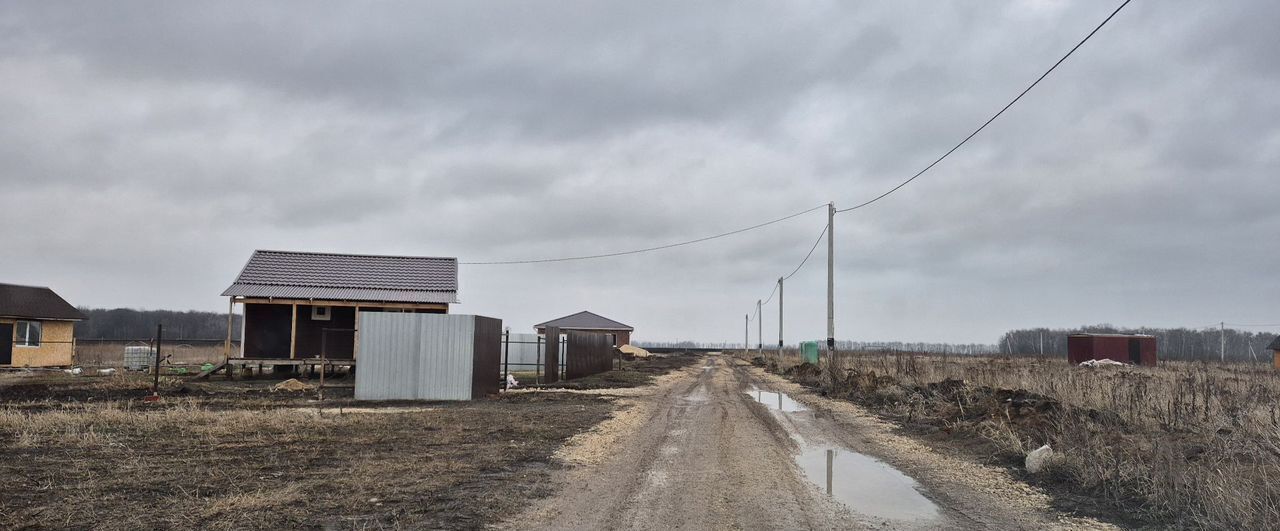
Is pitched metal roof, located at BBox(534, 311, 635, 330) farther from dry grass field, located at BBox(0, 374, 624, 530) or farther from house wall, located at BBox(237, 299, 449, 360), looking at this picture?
dry grass field, located at BBox(0, 374, 624, 530)

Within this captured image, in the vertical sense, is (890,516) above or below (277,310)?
below

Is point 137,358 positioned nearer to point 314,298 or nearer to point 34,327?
point 34,327

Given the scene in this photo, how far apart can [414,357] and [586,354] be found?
13238 mm

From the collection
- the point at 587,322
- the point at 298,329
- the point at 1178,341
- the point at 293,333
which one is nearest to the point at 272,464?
the point at 293,333

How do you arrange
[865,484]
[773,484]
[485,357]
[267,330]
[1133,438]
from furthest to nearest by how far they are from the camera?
[267,330] < [485,357] < [1133,438] < [865,484] < [773,484]

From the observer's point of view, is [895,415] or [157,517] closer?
[157,517]

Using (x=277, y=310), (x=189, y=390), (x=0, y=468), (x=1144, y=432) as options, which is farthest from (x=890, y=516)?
(x=277, y=310)

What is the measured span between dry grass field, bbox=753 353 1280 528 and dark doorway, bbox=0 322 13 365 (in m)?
33.7

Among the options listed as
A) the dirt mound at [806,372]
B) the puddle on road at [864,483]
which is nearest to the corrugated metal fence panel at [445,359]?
the puddle on road at [864,483]

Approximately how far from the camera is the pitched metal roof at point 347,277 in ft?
94.5

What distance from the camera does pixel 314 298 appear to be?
28.5 m

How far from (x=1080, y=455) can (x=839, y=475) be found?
2729 millimetres

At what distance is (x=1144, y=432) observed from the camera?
10.3 metres

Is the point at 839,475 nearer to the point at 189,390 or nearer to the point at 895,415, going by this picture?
the point at 895,415
